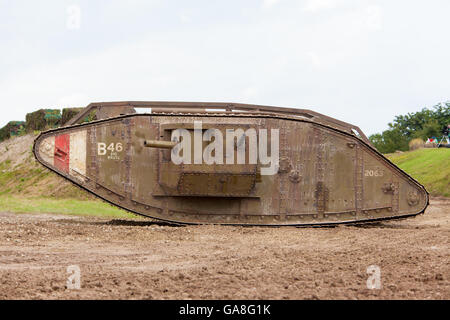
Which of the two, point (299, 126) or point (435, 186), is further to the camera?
point (435, 186)

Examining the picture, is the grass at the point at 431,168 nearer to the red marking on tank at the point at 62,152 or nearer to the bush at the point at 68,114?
the bush at the point at 68,114

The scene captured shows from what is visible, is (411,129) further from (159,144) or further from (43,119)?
(159,144)

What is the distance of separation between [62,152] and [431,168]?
950 inches

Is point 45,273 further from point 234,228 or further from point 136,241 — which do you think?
point 234,228

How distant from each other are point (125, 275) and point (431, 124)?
189 ft

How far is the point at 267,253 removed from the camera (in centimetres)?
919

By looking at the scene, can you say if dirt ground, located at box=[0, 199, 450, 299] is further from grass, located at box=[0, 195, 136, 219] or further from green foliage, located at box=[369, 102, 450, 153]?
green foliage, located at box=[369, 102, 450, 153]

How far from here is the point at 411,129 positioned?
222ft

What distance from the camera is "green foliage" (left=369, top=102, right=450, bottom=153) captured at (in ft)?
193

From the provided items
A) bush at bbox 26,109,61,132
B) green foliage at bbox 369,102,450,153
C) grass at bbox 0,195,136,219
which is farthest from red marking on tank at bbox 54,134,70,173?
green foliage at bbox 369,102,450,153


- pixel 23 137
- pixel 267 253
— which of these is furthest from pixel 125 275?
pixel 23 137

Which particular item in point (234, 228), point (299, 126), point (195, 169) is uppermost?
point (299, 126)

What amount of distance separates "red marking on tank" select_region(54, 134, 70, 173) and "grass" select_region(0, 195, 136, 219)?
4398mm

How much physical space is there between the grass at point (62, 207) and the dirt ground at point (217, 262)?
6.56 metres
